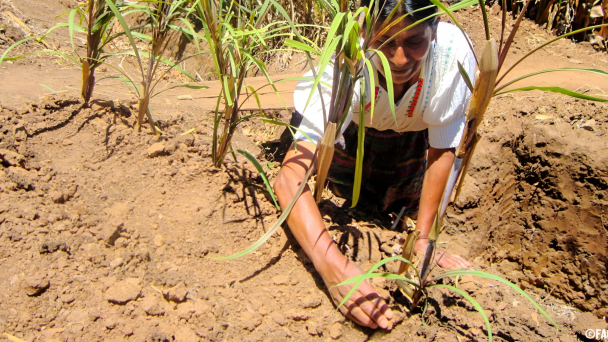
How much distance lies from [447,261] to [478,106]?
0.79 m

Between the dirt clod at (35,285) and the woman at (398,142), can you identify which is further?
the woman at (398,142)

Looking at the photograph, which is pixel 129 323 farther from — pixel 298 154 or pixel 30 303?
pixel 298 154

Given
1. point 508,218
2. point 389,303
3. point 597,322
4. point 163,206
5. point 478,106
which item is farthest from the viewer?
point 508,218

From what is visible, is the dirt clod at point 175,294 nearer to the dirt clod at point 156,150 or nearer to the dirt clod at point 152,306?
the dirt clod at point 152,306

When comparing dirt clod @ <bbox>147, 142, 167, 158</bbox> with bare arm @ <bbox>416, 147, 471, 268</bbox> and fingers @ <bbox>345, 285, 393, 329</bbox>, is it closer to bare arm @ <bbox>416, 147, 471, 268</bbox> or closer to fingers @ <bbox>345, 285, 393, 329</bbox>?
fingers @ <bbox>345, 285, 393, 329</bbox>

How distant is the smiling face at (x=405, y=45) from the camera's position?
1549mm

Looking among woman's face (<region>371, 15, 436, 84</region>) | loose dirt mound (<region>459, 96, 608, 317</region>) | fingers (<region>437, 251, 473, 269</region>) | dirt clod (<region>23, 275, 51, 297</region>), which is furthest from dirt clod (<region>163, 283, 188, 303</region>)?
loose dirt mound (<region>459, 96, 608, 317</region>)

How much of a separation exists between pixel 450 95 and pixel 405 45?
15.6 inches

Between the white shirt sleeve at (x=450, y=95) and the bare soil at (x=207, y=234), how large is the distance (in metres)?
0.50

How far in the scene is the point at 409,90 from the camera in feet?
6.10

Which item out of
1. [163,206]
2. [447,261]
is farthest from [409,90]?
[163,206]

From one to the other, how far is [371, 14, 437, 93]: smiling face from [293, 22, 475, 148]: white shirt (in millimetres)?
160

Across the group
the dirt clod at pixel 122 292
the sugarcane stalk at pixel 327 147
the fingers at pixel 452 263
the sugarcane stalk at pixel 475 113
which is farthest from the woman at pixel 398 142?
the dirt clod at pixel 122 292

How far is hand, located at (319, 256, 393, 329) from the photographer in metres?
1.35
